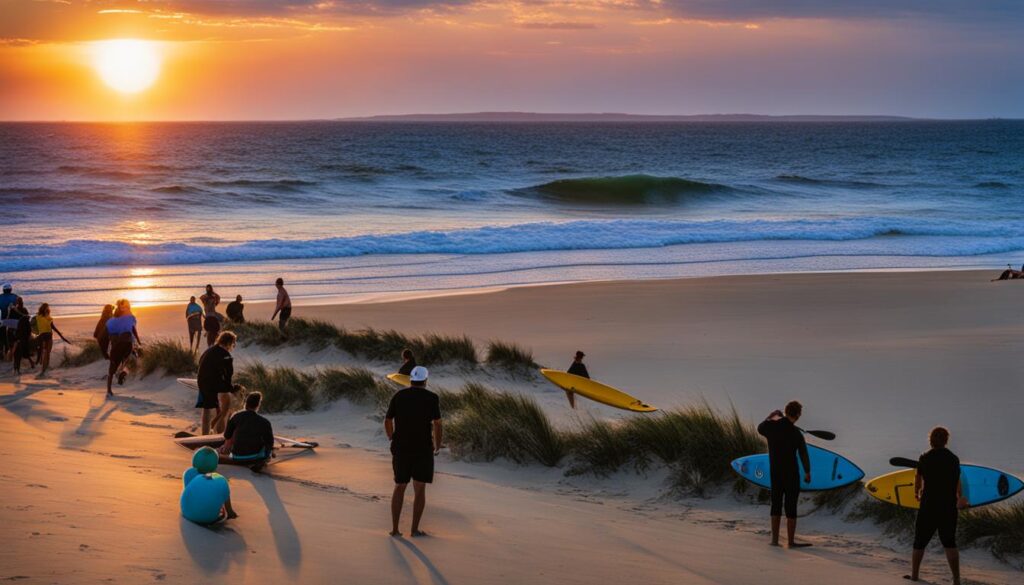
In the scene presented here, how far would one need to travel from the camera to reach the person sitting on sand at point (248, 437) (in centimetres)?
1023

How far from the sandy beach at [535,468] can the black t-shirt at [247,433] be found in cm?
30

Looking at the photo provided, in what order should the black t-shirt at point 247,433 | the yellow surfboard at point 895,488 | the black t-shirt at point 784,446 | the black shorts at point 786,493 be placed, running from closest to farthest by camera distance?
the black t-shirt at point 784,446 → the black shorts at point 786,493 → the yellow surfboard at point 895,488 → the black t-shirt at point 247,433

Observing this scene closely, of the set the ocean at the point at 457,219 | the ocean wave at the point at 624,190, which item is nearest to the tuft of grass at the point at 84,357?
the ocean at the point at 457,219

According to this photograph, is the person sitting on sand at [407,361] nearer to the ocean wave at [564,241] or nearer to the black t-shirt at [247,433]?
the black t-shirt at [247,433]

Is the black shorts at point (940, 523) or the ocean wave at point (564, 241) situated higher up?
the ocean wave at point (564, 241)

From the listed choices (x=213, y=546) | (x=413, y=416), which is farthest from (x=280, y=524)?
(x=413, y=416)

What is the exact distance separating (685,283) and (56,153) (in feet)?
263

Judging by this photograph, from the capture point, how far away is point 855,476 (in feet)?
32.6

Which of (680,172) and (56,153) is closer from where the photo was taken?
(680,172)

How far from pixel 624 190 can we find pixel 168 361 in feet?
172

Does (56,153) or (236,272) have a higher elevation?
(56,153)

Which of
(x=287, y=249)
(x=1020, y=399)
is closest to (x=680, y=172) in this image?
(x=287, y=249)

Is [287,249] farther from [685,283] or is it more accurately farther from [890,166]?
[890,166]

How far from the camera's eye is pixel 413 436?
8.62 meters
